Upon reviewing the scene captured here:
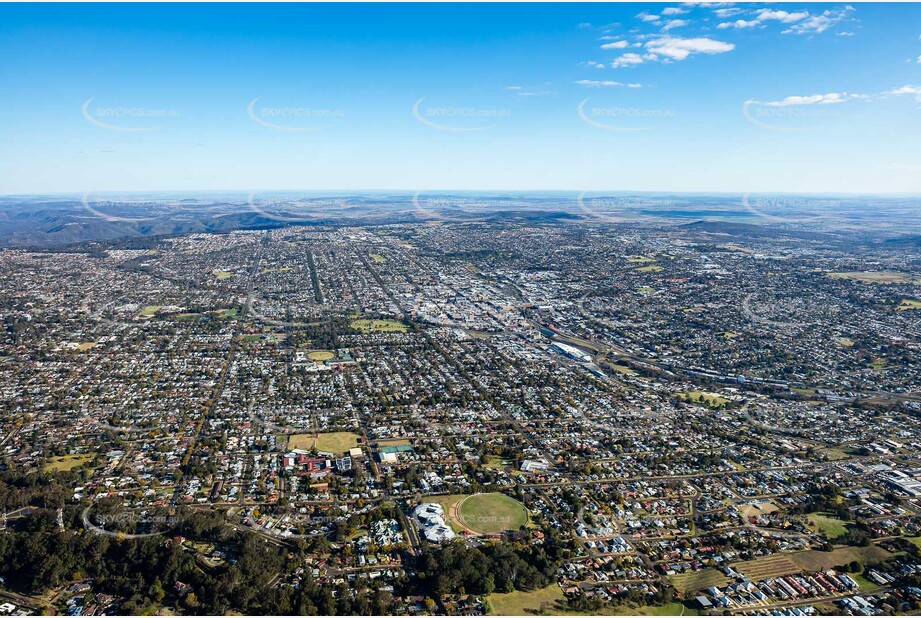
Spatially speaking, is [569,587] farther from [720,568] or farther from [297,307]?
[297,307]

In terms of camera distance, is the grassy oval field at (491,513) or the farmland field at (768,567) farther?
the grassy oval field at (491,513)

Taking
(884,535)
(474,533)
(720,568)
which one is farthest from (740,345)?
(474,533)

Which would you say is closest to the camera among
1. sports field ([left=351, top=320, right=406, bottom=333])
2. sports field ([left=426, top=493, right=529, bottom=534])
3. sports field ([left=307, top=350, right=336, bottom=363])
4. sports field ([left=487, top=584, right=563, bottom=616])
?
sports field ([left=487, top=584, right=563, bottom=616])

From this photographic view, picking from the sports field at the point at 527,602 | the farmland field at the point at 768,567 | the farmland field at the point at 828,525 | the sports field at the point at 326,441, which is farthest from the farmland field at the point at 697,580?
the sports field at the point at 326,441

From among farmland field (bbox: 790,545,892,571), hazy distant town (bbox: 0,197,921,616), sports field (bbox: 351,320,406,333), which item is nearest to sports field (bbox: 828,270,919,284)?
hazy distant town (bbox: 0,197,921,616)

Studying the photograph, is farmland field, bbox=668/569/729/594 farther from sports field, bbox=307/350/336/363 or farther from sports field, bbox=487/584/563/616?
sports field, bbox=307/350/336/363

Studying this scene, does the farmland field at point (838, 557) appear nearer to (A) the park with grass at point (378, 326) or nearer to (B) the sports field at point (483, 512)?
(B) the sports field at point (483, 512)
